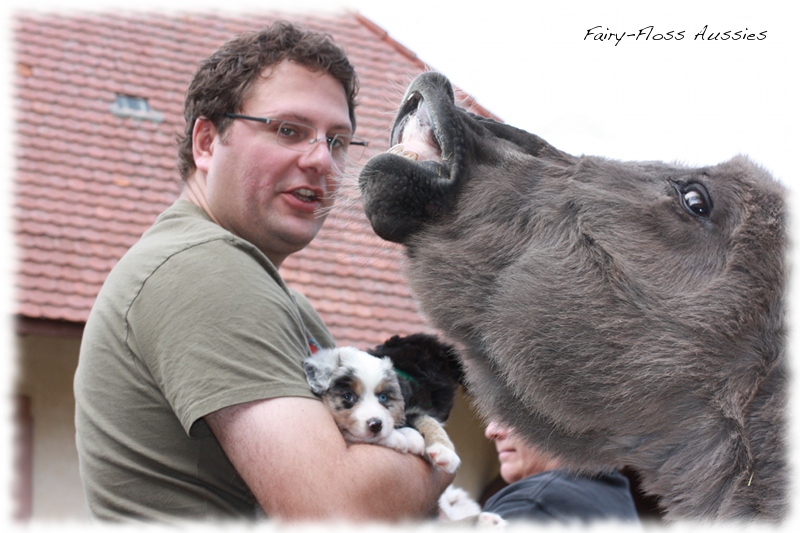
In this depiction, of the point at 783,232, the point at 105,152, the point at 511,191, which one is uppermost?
the point at 783,232

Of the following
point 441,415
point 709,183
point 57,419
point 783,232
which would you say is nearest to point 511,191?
point 709,183

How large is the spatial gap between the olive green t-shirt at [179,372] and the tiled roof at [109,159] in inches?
174

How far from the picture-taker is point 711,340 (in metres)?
2.39

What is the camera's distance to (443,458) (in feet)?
8.89

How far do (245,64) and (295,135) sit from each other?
1.23ft

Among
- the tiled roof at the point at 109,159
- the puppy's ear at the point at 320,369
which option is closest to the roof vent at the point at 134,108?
the tiled roof at the point at 109,159

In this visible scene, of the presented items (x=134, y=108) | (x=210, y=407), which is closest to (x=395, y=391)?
(x=210, y=407)

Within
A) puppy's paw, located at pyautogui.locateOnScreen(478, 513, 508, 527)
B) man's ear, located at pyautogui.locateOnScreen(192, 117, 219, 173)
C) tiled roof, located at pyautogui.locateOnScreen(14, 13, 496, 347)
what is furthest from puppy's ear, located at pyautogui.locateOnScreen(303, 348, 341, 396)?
tiled roof, located at pyautogui.locateOnScreen(14, 13, 496, 347)

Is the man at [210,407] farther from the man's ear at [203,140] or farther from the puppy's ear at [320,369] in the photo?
the man's ear at [203,140]

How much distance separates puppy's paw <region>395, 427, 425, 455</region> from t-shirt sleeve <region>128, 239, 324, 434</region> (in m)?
0.49

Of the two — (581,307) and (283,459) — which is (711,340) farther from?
(283,459)

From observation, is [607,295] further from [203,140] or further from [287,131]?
[203,140]

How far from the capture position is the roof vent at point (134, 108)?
9.97m

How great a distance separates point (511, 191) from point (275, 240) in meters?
1.03
